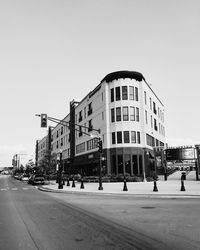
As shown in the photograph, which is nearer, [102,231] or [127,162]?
[102,231]

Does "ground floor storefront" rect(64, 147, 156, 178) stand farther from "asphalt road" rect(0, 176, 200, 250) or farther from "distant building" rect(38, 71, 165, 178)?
"asphalt road" rect(0, 176, 200, 250)

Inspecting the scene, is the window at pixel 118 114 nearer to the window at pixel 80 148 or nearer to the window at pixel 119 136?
the window at pixel 119 136

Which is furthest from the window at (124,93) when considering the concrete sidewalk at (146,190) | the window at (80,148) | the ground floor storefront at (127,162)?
the concrete sidewalk at (146,190)

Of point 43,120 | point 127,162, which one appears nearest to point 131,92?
point 127,162

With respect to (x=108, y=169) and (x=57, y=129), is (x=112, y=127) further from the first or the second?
(x=57, y=129)

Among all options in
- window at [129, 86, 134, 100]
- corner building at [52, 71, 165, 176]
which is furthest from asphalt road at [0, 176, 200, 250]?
window at [129, 86, 134, 100]

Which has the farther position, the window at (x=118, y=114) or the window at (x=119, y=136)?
the window at (x=118, y=114)

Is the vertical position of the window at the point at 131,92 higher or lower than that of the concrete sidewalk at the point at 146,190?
higher

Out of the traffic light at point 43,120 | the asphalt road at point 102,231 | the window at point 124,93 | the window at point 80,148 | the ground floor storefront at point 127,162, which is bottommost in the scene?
the asphalt road at point 102,231

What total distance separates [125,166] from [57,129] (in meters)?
43.2

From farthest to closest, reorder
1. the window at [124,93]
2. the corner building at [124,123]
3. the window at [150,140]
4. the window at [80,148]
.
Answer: the window at [80,148], the window at [150,140], the window at [124,93], the corner building at [124,123]

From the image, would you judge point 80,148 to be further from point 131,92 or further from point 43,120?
point 43,120

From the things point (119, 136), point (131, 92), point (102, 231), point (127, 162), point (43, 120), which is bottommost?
point (102, 231)

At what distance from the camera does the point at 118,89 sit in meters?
45.4
